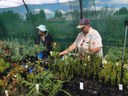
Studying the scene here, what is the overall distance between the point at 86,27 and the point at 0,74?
5.42 feet

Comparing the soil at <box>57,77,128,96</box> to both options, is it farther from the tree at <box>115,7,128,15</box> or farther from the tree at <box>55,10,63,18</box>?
the tree at <box>55,10,63,18</box>

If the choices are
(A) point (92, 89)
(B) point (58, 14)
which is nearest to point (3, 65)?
(A) point (92, 89)

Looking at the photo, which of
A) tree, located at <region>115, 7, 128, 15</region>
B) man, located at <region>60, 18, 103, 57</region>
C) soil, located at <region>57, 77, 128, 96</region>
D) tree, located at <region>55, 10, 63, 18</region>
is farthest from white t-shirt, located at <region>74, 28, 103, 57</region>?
tree, located at <region>55, 10, 63, 18</region>

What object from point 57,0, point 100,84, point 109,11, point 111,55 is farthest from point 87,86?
point 57,0

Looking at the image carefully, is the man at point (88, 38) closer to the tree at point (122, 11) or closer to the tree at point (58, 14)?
the tree at point (122, 11)

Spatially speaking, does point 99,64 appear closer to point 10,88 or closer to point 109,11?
point 10,88

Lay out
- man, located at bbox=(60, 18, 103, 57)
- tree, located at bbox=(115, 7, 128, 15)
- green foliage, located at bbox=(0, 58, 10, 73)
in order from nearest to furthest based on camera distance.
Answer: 1. green foliage, located at bbox=(0, 58, 10, 73)
2. man, located at bbox=(60, 18, 103, 57)
3. tree, located at bbox=(115, 7, 128, 15)

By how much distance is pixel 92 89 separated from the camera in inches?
129

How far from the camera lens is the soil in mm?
3213

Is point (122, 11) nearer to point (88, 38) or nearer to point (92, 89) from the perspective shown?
point (88, 38)

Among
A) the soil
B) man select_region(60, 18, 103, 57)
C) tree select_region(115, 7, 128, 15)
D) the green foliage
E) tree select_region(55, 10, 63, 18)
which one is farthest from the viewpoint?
tree select_region(55, 10, 63, 18)

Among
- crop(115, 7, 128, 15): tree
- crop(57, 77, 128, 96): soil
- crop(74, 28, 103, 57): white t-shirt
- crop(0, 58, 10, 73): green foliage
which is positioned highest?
crop(115, 7, 128, 15): tree

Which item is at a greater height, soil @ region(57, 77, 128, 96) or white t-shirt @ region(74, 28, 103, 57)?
white t-shirt @ region(74, 28, 103, 57)

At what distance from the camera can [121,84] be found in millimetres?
3256
